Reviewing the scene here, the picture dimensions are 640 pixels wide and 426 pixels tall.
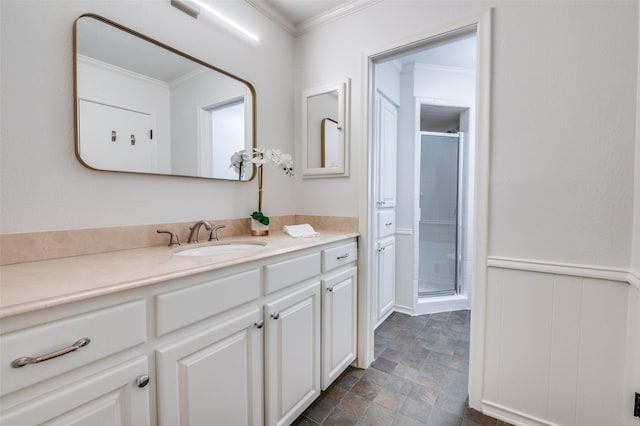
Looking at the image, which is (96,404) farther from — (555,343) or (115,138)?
(555,343)

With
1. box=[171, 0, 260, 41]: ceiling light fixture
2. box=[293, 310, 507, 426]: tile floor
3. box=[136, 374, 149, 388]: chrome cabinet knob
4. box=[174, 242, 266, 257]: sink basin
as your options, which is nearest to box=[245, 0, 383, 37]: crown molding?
box=[171, 0, 260, 41]: ceiling light fixture

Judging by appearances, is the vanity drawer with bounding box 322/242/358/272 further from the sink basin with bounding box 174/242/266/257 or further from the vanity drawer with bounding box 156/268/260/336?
the vanity drawer with bounding box 156/268/260/336

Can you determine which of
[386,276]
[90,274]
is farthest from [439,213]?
[90,274]

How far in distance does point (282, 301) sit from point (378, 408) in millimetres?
871

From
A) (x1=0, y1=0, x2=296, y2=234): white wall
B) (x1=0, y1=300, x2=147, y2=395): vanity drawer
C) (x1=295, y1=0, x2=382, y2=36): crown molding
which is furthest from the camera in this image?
(x1=295, y1=0, x2=382, y2=36): crown molding

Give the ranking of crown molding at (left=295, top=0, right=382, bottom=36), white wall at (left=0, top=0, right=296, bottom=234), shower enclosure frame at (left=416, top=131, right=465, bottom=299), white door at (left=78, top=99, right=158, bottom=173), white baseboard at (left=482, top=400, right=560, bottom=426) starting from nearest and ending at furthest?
white wall at (left=0, top=0, right=296, bottom=234), white door at (left=78, top=99, right=158, bottom=173), white baseboard at (left=482, top=400, right=560, bottom=426), crown molding at (left=295, top=0, right=382, bottom=36), shower enclosure frame at (left=416, top=131, right=465, bottom=299)

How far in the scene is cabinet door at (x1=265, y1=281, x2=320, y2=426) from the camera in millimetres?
1226

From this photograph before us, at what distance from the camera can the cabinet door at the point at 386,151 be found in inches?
96.7

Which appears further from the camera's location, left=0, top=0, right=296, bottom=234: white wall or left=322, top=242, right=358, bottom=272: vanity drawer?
left=322, top=242, right=358, bottom=272: vanity drawer

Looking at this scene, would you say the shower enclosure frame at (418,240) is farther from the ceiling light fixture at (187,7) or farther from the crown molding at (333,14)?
the ceiling light fixture at (187,7)

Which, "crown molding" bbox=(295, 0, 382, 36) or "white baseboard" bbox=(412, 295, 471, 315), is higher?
"crown molding" bbox=(295, 0, 382, 36)

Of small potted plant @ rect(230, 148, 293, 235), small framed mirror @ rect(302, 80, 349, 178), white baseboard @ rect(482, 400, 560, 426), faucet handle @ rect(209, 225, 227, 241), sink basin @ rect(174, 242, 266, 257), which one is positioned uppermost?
small framed mirror @ rect(302, 80, 349, 178)

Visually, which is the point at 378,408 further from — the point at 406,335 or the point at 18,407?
the point at 18,407

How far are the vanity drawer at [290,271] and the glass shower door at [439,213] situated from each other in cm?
A: 196
